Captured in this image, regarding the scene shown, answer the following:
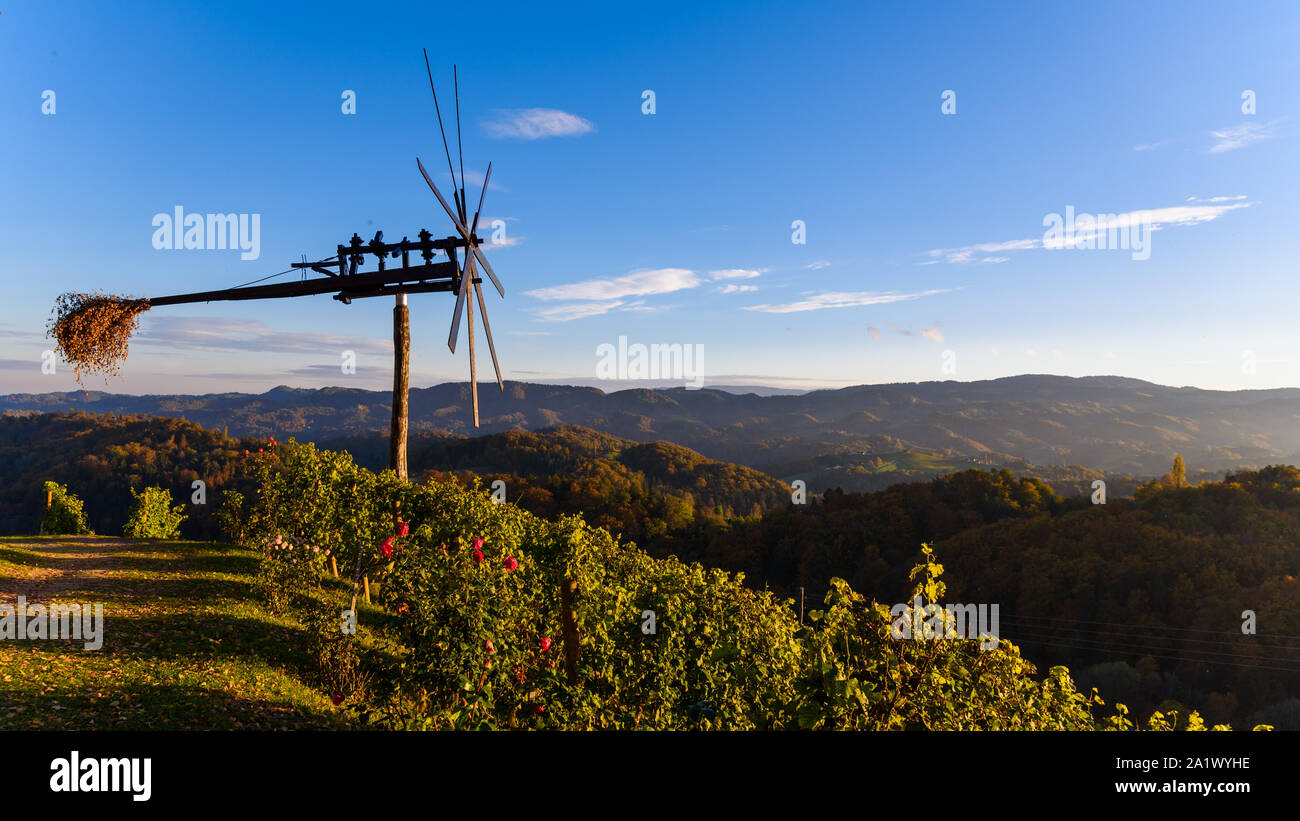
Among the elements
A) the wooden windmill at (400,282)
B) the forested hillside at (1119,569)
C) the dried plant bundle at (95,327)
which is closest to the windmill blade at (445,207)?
the wooden windmill at (400,282)

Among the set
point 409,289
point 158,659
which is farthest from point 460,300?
point 158,659

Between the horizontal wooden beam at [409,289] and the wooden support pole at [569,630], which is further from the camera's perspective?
the horizontal wooden beam at [409,289]

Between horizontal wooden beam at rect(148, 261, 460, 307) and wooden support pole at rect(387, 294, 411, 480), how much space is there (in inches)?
27.3

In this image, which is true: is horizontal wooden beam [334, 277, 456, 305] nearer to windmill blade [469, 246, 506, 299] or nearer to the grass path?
windmill blade [469, 246, 506, 299]

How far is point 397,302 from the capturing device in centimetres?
1903

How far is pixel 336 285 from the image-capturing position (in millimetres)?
18984

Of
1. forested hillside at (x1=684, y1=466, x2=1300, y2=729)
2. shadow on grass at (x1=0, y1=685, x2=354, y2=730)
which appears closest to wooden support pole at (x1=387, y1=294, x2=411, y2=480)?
shadow on grass at (x1=0, y1=685, x2=354, y2=730)

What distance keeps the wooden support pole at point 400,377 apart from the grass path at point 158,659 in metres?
5.51

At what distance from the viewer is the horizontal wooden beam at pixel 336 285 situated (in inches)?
732

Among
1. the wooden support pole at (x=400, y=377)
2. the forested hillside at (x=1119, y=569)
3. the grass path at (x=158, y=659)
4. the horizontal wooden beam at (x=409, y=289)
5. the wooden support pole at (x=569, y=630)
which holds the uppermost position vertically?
the horizontal wooden beam at (x=409, y=289)

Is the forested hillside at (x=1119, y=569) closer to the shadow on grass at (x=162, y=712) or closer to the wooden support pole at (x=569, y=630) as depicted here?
the wooden support pole at (x=569, y=630)
